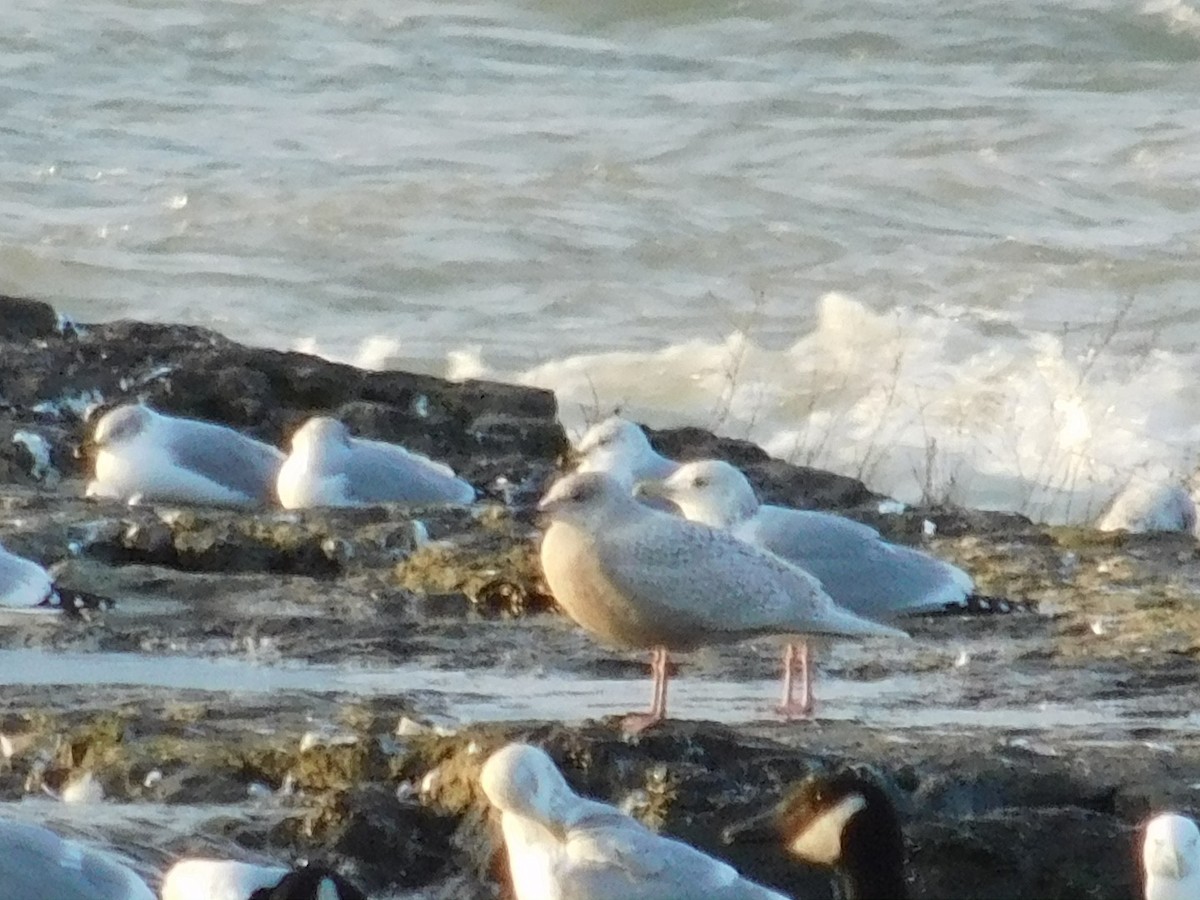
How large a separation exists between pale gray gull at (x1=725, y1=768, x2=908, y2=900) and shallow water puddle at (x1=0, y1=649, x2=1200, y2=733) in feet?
5.15

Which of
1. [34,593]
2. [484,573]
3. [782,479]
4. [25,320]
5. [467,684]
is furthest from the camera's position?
[25,320]

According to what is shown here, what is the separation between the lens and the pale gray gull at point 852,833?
400cm

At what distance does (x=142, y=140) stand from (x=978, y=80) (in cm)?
764

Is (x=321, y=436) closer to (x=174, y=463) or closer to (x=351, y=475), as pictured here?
(x=351, y=475)

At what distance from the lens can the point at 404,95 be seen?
23.3 metres

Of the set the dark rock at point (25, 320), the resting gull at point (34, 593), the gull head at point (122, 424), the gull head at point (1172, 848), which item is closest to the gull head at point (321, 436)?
the gull head at point (122, 424)

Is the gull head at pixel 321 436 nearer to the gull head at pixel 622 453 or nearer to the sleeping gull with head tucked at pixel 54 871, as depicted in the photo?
the gull head at pixel 622 453

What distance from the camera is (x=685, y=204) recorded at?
20.3m

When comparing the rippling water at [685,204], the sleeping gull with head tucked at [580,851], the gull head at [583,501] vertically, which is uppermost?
the rippling water at [685,204]

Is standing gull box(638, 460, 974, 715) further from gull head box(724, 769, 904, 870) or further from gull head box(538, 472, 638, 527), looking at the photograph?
gull head box(724, 769, 904, 870)

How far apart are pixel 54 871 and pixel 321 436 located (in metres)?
4.50

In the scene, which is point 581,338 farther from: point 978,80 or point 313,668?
point 313,668

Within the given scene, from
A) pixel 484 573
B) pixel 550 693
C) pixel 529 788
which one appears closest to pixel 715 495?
pixel 484 573

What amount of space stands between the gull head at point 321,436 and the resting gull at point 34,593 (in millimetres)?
1830
